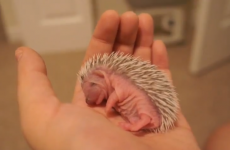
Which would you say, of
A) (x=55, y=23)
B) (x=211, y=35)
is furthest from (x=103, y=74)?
(x=55, y=23)

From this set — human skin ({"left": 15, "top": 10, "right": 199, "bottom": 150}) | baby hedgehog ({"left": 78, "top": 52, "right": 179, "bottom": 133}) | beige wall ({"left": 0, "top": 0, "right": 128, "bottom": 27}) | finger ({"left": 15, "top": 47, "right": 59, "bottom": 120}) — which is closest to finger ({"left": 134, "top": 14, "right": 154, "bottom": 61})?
baby hedgehog ({"left": 78, "top": 52, "right": 179, "bottom": 133})

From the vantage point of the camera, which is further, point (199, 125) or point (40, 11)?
point (40, 11)

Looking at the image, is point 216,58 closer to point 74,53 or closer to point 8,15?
point 74,53

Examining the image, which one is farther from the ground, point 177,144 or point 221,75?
point 177,144

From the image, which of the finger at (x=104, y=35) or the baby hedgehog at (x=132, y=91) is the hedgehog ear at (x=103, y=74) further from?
the finger at (x=104, y=35)

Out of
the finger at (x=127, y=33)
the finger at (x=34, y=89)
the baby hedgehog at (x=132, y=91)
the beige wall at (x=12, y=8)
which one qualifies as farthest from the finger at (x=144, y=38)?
the beige wall at (x=12, y=8)

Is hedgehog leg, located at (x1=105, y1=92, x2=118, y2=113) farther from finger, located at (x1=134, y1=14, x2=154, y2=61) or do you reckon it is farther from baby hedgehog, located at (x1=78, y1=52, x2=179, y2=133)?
finger, located at (x1=134, y1=14, x2=154, y2=61)

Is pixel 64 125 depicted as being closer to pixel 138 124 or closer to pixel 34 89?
pixel 34 89

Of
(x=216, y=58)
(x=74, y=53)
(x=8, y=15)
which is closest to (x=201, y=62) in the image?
(x=216, y=58)
